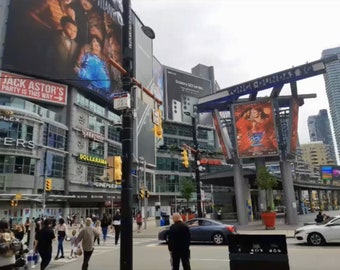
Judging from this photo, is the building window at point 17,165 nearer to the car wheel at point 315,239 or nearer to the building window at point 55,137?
the building window at point 55,137

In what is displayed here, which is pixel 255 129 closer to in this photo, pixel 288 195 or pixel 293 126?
pixel 293 126

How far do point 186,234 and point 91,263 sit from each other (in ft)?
20.2

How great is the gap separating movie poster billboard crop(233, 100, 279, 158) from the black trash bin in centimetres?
2526

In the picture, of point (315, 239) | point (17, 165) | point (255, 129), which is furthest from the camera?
point (17, 165)

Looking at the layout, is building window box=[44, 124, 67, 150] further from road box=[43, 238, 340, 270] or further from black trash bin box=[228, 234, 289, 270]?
black trash bin box=[228, 234, 289, 270]

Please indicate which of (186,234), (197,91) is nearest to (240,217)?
(186,234)

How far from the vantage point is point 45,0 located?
5891 centimetres

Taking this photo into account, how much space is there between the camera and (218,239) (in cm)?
1794

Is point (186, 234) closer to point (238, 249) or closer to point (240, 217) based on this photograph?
point (238, 249)

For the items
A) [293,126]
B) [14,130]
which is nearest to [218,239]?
[293,126]

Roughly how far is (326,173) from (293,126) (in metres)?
53.7

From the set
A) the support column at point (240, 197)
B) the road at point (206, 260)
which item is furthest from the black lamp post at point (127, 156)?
the support column at point (240, 197)

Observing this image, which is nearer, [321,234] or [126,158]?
[126,158]

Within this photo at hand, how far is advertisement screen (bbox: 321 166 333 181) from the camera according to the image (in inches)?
3012
